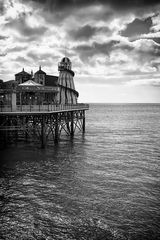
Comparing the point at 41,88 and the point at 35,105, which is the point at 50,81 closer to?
the point at 41,88

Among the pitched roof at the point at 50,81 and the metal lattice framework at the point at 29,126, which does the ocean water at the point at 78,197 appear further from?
the pitched roof at the point at 50,81

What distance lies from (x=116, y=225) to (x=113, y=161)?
11731mm

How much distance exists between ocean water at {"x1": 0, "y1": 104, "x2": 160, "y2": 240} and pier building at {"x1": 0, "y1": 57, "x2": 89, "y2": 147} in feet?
13.4

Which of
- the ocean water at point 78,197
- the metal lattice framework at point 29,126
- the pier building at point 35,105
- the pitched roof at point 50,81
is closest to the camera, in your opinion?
the ocean water at point 78,197

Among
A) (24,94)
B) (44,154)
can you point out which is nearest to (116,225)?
(44,154)

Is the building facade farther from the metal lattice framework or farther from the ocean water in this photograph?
the ocean water

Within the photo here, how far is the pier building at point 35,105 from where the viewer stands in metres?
23.1

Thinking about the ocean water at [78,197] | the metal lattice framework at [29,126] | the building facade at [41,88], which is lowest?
the ocean water at [78,197]

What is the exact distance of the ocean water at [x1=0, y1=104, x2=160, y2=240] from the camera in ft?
34.9

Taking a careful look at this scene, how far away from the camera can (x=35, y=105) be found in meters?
23.2

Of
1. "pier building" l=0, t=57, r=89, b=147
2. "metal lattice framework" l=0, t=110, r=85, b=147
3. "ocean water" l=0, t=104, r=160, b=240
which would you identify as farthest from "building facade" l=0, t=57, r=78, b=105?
"ocean water" l=0, t=104, r=160, b=240

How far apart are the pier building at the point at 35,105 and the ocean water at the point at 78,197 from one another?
4088mm

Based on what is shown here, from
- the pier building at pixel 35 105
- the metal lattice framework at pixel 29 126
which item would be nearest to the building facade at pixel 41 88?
the pier building at pixel 35 105

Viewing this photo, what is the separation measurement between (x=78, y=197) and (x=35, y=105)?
12441 mm
